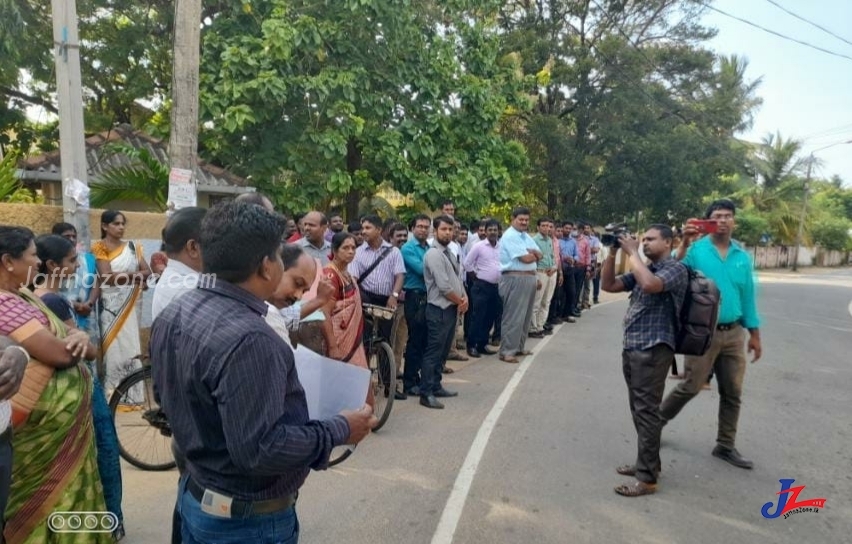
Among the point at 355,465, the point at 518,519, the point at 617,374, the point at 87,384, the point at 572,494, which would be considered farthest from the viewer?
the point at 617,374

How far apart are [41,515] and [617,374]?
616 cm

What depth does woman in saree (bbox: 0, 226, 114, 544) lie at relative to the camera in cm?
235

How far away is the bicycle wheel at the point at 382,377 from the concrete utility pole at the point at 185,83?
2424 millimetres

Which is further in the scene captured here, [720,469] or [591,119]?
[591,119]

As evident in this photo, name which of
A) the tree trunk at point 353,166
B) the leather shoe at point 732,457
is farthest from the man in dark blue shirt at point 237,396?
the tree trunk at point 353,166

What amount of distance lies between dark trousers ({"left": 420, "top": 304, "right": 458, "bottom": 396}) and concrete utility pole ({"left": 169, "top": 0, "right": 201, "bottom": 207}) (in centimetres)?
272

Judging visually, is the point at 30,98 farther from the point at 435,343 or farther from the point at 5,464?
the point at 5,464

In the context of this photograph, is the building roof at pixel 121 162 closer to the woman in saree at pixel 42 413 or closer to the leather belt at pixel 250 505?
the woman in saree at pixel 42 413

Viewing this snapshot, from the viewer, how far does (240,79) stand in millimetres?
8406

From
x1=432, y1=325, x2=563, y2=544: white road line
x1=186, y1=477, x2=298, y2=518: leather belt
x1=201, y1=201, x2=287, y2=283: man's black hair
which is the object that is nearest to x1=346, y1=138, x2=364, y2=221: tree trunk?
x1=432, y1=325, x2=563, y2=544: white road line

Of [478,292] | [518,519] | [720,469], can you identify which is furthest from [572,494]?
[478,292]

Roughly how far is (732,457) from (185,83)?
5824 mm

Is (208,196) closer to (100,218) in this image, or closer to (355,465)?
(100,218)

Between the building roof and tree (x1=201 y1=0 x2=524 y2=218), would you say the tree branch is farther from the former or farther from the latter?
tree (x1=201 y1=0 x2=524 y2=218)
